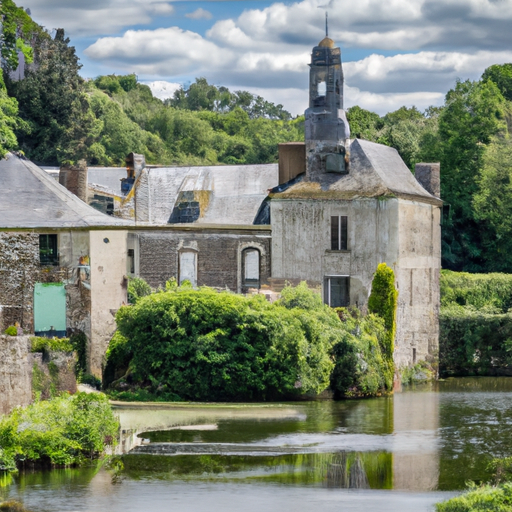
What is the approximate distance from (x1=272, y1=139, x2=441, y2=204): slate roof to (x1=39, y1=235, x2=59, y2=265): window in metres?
11.1

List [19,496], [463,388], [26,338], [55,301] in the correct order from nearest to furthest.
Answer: [19,496], [26,338], [55,301], [463,388]

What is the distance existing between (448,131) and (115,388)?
30329 mm

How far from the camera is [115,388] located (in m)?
37.5

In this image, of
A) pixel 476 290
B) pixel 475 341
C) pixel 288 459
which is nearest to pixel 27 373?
pixel 288 459

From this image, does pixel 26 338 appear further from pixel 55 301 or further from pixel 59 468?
pixel 55 301

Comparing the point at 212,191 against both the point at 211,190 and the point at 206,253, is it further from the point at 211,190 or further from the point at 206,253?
the point at 206,253

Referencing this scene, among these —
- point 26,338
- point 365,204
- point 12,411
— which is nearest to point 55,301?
point 26,338

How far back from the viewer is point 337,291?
46.1 metres

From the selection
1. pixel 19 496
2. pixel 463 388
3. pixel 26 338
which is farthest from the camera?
pixel 463 388

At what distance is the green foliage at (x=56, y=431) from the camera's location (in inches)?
1084

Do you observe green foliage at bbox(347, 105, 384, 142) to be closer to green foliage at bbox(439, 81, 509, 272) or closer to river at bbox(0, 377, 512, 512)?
green foliage at bbox(439, 81, 509, 272)

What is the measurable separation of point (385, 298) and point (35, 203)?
13384mm

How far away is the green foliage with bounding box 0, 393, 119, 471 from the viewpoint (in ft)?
90.3

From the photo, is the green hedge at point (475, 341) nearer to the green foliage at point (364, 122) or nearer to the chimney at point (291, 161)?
the chimney at point (291, 161)
